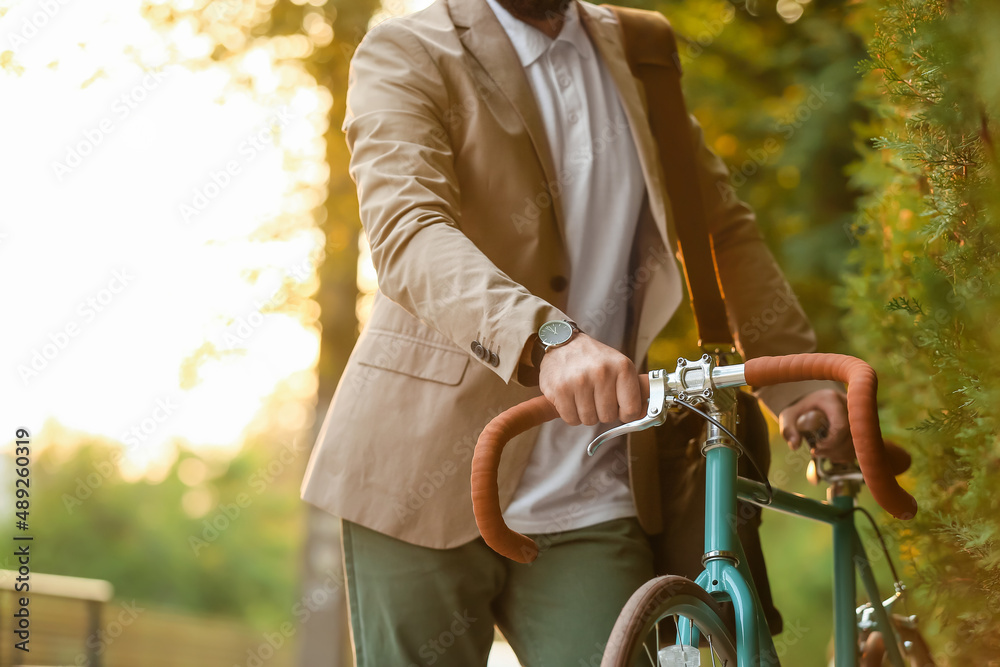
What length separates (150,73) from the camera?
5.88 meters

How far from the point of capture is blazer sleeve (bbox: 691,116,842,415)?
2.62 meters

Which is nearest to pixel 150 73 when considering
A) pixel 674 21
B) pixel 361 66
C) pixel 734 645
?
pixel 674 21

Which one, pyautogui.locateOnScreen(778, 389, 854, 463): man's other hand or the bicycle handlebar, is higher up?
the bicycle handlebar

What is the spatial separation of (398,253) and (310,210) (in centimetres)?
488

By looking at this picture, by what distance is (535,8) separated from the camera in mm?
2314

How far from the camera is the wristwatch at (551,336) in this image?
1.56 metres

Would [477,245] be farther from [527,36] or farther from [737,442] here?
[737,442]

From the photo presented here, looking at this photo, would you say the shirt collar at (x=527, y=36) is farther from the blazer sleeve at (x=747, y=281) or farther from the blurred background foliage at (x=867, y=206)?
the blurred background foliage at (x=867, y=206)

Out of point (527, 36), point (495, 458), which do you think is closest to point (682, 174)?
point (527, 36)

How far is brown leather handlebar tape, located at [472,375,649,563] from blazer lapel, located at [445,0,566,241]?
2.39ft

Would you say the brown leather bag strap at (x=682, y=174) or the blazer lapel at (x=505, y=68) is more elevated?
the blazer lapel at (x=505, y=68)

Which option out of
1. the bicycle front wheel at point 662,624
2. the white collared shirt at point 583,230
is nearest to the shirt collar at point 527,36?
the white collared shirt at point 583,230

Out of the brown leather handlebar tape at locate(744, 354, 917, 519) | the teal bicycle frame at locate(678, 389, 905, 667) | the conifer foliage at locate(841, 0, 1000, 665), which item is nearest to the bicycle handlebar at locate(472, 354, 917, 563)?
the brown leather handlebar tape at locate(744, 354, 917, 519)

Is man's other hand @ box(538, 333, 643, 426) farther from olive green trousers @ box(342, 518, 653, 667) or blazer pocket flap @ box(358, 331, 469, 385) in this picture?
olive green trousers @ box(342, 518, 653, 667)
